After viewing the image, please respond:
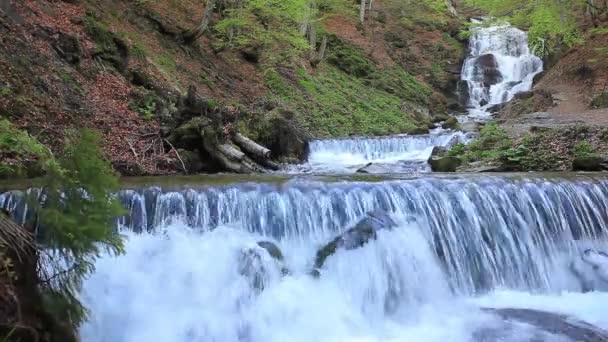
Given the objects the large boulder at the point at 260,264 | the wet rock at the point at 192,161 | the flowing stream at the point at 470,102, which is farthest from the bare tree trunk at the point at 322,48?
the large boulder at the point at 260,264

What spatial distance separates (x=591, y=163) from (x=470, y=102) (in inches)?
761

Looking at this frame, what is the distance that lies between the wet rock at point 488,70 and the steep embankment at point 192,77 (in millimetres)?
1457

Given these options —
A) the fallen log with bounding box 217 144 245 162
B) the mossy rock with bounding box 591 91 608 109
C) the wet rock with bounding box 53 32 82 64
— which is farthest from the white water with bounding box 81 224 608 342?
the mossy rock with bounding box 591 91 608 109

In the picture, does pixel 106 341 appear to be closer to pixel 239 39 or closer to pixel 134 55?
→ pixel 134 55

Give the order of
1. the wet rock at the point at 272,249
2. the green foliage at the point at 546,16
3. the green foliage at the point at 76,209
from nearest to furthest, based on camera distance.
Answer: the green foliage at the point at 76,209
the wet rock at the point at 272,249
the green foliage at the point at 546,16

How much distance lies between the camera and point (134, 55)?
13461 mm

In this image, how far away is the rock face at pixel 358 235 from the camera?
6.93 m

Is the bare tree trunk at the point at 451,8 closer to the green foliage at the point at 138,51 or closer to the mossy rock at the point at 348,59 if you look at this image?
the mossy rock at the point at 348,59

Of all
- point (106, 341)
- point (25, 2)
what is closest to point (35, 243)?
point (106, 341)

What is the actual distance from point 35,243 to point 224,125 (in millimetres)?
7922

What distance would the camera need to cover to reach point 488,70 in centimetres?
3031

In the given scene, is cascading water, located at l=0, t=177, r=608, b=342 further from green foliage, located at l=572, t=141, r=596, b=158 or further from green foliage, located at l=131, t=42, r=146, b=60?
green foliage, located at l=131, t=42, r=146, b=60

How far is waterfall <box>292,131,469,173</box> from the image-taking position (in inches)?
588

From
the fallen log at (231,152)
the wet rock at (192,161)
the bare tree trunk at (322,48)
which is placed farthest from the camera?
the bare tree trunk at (322,48)
